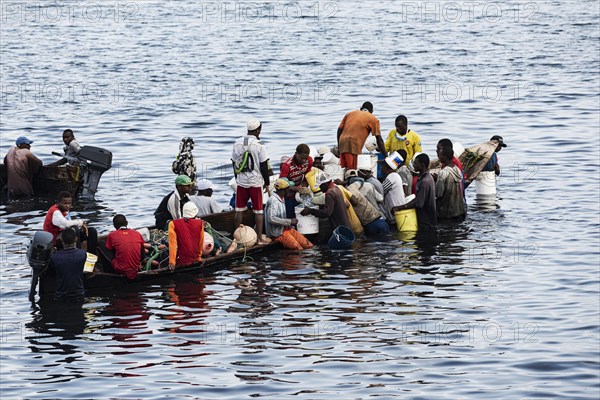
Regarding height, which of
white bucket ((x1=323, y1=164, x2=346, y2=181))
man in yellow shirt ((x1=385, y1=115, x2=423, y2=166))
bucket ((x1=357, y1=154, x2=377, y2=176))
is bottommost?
white bucket ((x1=323, y1=164, x2=346, y2=181))

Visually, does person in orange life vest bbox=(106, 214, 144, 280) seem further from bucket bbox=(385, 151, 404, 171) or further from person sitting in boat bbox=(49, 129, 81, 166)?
person sitting in boat bbox=(49, 129, 81, 166)

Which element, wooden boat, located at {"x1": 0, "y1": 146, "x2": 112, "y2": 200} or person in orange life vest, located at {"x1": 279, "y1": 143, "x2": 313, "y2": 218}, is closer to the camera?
person in orange life vest, located at {"x1": 279, "y1": 143, "x2": 313, "y2": 218}

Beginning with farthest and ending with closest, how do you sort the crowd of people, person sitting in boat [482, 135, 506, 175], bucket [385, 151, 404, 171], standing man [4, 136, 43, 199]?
standing man [4, 136, 43, 199] < person sitting in boat [482, 135, 506, 175] < bucket [385, 151, 404, 171] < the crowd of people

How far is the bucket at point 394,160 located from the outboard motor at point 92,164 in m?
6.84

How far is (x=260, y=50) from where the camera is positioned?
162 feet

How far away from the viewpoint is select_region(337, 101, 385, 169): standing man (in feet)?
76.0

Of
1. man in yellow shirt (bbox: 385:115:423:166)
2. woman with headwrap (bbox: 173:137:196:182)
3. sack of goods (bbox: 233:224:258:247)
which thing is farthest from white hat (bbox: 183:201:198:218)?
man in yellow shirt (bbox: 385:115:423:166)

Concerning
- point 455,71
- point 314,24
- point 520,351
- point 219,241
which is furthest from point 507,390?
point 314,24

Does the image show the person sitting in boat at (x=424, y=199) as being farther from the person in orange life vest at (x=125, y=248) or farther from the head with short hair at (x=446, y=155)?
the person in orange life vest at (x=125, y=248)

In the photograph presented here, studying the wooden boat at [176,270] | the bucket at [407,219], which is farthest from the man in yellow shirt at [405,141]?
the wooden boat at [176,270]

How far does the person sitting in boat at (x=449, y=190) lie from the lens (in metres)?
22.5

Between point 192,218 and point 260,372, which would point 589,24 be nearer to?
point 192,218

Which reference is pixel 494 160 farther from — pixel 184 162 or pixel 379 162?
pixel 184 162

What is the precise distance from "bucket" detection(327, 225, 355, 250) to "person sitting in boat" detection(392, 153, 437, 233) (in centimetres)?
127
